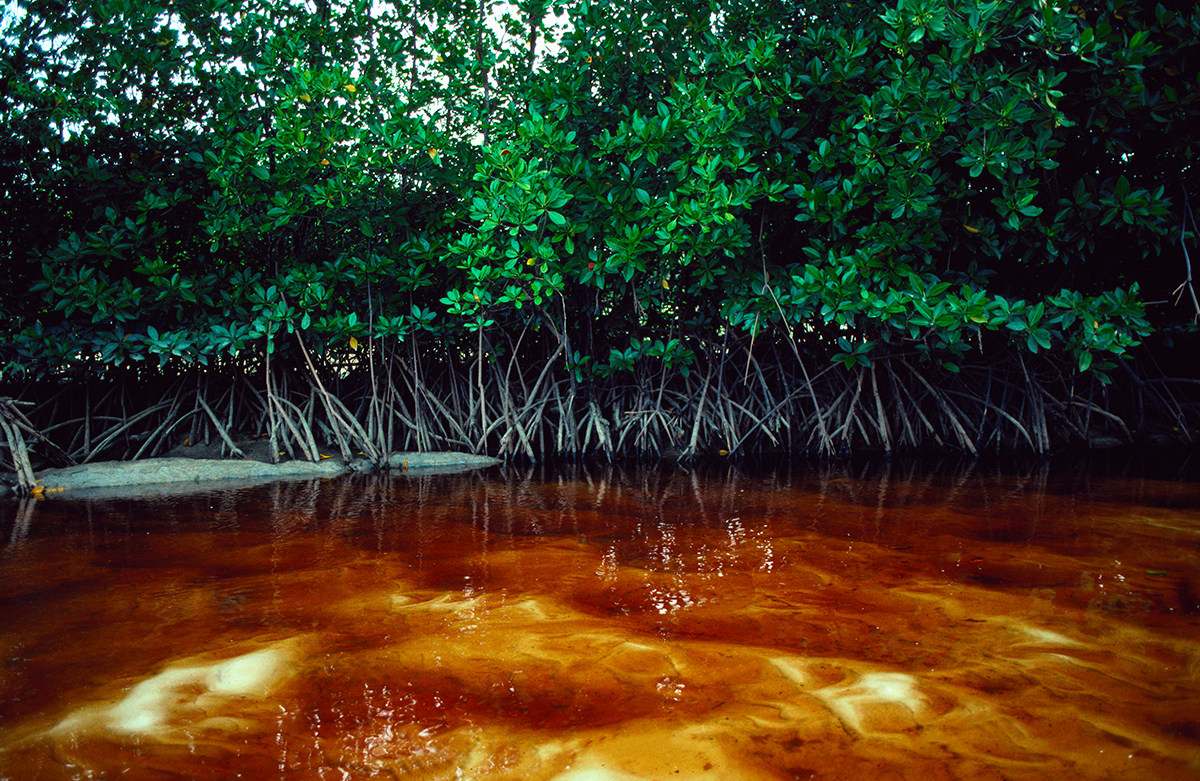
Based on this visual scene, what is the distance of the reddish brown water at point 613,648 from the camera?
1.43 meters

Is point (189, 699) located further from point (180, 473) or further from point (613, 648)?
point (180, 473)

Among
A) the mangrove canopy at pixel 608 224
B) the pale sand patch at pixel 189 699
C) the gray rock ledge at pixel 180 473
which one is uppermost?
the mangrove canopy at pixel 608 224

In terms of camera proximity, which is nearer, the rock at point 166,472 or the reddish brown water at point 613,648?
the reddish brown water at point 613,648

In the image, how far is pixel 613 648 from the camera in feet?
6.32

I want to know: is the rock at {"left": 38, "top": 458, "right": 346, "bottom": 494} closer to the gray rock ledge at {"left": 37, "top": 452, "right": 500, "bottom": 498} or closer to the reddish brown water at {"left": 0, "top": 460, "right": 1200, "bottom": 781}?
the gray rock ledge at {"left": 37, "top": 452, "right": 500, "bottom": 498}

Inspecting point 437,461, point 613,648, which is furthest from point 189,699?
point 437,461

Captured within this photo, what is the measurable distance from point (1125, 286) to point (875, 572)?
4.71 meters

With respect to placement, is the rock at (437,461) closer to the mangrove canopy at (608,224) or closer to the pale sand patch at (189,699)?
the mangrove canopy at (608,224)

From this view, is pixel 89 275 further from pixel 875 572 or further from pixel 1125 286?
pixel 1125 286

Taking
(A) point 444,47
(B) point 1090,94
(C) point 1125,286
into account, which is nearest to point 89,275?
(A) point 444,47

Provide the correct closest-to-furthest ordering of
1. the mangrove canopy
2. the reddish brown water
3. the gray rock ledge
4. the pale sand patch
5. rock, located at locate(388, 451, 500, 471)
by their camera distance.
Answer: the reddish brown water
the pale sand patch
the mangrove canopy
the gray rock ledge
rock, located at locate(388, 451, 500, 471)

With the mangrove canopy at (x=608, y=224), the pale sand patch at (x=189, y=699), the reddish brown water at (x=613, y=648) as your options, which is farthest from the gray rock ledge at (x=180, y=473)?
the pale sand patch at (x=189, y=699)

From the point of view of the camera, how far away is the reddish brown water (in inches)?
56.4

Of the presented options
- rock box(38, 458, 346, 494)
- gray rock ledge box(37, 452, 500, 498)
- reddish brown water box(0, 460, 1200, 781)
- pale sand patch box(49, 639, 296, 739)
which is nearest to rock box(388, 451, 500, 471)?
gray rock ledge box(37, 452, 500, 498)
